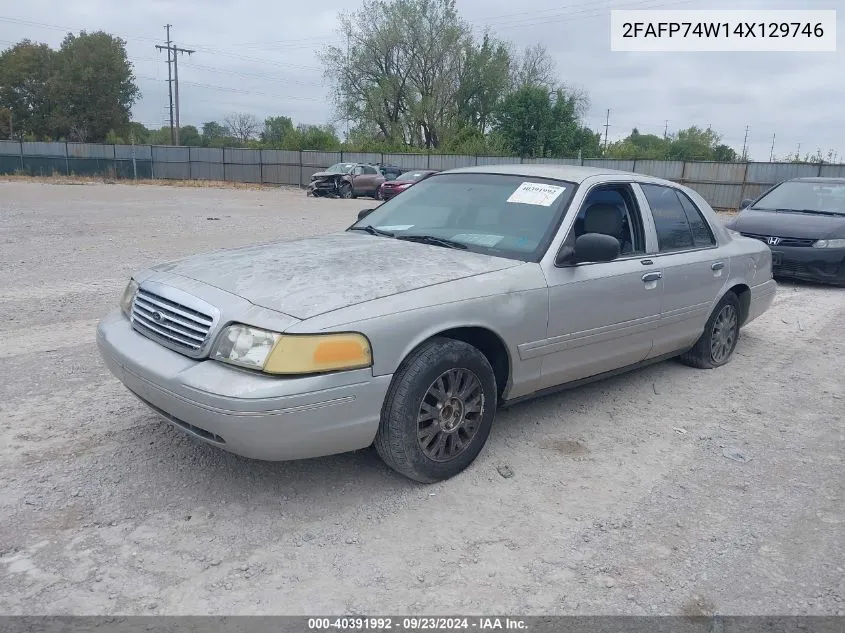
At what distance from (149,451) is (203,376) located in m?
0.98

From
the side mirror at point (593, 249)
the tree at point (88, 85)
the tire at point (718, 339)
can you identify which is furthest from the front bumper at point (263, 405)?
the tree at point (88, 85)

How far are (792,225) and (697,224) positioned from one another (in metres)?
4.91

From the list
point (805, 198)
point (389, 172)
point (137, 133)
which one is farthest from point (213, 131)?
point (805, 198)

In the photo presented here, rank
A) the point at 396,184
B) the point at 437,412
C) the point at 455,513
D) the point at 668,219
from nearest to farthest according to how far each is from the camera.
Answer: the point at 455,513, the point at 437,412, the point at 668,219, the point at 396,184

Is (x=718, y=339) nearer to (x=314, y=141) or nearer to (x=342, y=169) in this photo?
(x=342, y=169)

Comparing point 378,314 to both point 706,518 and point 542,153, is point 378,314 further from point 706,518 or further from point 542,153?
point 542,153

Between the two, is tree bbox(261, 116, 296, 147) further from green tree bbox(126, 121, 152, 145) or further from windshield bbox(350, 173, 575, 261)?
windshield bbox(350, 173, 575, 261)

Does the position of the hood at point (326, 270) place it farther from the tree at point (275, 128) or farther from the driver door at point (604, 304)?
the tree at point (275, 128)

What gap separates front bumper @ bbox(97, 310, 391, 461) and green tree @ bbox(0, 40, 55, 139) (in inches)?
2554

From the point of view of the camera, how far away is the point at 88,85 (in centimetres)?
5681

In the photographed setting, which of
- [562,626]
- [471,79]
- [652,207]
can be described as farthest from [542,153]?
[562,626]

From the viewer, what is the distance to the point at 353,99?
4897 cm

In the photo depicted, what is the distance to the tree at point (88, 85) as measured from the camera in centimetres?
5647

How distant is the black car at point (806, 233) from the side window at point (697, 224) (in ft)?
15.0
